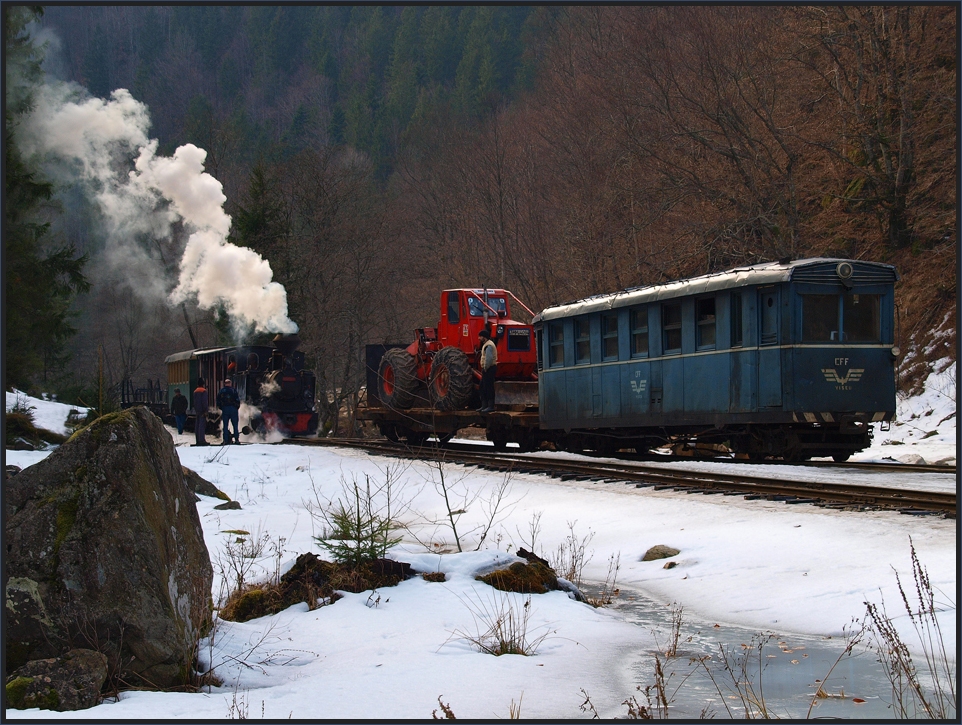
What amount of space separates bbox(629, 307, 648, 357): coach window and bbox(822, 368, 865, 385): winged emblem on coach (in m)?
3.42

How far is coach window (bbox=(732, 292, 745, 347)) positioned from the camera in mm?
15125

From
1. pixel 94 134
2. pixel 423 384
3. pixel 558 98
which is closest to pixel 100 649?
pixel 423 384

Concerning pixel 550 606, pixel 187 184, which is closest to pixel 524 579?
pixel 550 606

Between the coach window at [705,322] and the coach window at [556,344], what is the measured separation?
3.86 metres

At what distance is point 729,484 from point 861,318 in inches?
148

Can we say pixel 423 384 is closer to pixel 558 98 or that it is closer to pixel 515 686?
pixel 515 686

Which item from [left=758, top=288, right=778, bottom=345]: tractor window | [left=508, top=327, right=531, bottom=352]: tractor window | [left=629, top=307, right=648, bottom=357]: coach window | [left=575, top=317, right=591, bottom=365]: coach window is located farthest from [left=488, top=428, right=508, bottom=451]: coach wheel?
[left=758, top=288, right=778, bottom=345]: tractor window

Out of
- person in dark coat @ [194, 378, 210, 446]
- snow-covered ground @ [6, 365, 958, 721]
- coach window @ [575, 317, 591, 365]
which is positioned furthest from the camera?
person in dark coat @ [194, 378, 210, 446]

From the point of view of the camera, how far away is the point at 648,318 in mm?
17031

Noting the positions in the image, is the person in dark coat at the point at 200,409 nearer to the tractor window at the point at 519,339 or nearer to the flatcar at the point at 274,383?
the flatcar at the point at 274,383

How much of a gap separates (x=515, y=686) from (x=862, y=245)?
76.2ft

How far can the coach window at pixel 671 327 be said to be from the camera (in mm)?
16531

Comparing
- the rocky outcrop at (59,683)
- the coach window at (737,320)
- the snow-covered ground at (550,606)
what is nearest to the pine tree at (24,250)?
the snow-covered ground at (550,606)

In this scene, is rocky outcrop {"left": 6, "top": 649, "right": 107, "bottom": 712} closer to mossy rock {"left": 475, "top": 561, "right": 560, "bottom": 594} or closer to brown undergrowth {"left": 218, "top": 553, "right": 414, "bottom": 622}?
brown undergrowth {"left": 218, "top": 553, "right": 414, "bottom": 622}
